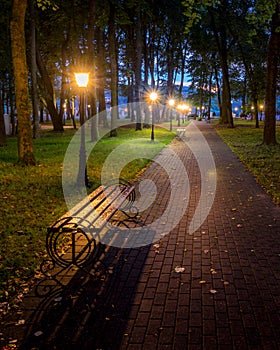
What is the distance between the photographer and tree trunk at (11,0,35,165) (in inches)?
519

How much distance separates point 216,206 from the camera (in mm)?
9086

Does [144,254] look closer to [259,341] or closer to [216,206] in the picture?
[259,341]

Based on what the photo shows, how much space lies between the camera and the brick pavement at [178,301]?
3812 millimetres

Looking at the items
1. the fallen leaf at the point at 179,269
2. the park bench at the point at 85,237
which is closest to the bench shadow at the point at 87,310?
the park bench at the point at 85,237

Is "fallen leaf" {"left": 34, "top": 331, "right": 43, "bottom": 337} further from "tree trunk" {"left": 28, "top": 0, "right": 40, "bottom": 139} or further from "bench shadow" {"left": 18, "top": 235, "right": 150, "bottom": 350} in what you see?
"tree trunk" {"left": 28, "top": 0, "right": 40, "bottom": 139}

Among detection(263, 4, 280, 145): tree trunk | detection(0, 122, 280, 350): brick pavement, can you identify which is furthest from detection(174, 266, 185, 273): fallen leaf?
detection(263, 4, 280, 145): tree trunk

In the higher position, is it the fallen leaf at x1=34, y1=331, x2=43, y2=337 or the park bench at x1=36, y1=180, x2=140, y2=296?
the park bench at x1=36, y1=180, x2=140, y2=296

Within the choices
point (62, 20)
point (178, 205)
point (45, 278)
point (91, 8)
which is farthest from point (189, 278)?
point (62, 20)

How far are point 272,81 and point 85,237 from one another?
56.5 ft

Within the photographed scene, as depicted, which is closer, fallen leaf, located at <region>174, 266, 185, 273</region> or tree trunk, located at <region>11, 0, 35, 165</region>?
fallen leaf, located at <region>174, 266, 185, 273</region>

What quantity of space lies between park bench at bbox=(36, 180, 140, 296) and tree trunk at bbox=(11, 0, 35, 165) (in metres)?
6.12

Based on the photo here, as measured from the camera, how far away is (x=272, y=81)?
20.4 meters

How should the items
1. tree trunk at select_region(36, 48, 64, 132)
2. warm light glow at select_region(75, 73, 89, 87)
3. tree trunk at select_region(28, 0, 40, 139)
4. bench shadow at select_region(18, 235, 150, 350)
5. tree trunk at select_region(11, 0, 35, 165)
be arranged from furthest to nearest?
tree trunk at select_region(36, 48, 64, 132), tree trunk at select_region(28, 0, 40, 139), tree trunk at select_region(11, 0, 35, 165), warm light glow at select_region(75, 73, 89, 87), bench shadow at select_region(18, 235, 150, 350)

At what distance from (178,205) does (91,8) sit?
1523cm
